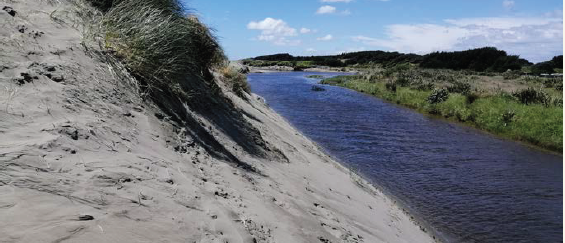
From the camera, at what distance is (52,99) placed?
14.4 feet

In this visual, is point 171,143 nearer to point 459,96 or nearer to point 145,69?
point 145,69

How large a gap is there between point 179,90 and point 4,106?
386 cm

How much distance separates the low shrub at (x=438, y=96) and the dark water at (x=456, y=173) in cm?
533

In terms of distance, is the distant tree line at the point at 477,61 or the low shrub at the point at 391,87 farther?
the distant tree line at the point at 477,61

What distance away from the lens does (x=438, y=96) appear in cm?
2897

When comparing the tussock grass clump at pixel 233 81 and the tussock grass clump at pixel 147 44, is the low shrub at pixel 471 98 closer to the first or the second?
the tussock grass clump at pixel 233 81

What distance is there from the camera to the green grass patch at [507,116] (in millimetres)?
17812

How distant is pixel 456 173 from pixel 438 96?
1730 centimetres

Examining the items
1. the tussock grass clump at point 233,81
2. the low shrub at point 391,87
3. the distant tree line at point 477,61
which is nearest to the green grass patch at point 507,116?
the low shrub at point 391,87

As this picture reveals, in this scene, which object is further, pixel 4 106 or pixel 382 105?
pixel 382 105

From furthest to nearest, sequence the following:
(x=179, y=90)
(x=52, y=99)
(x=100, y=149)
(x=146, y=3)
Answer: (x=146, y=3) → (x=179, y=90) → (x=52, y=99) → (x=100, y=149)

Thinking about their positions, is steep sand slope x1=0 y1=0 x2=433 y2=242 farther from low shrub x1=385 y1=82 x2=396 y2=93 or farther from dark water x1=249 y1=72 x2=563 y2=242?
low shrub x1=385 y1=82 x2=396 y2=93

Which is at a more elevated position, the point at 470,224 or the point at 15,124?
the point at 15,124

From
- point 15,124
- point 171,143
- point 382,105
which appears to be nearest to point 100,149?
point 15,124
